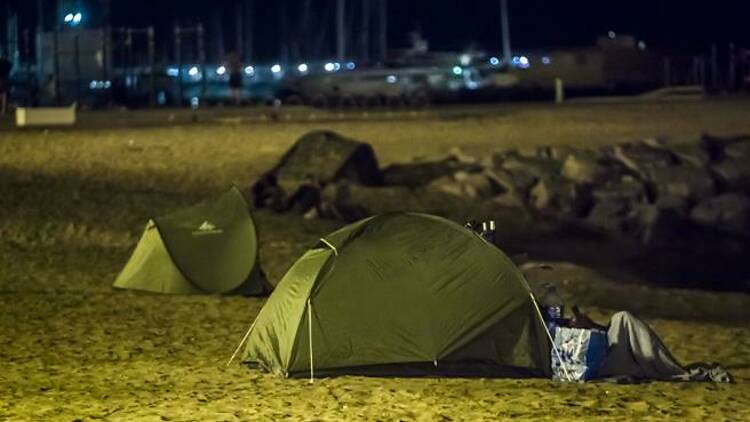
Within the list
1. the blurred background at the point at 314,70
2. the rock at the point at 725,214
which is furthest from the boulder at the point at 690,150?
the blurred background at the point at 314,70

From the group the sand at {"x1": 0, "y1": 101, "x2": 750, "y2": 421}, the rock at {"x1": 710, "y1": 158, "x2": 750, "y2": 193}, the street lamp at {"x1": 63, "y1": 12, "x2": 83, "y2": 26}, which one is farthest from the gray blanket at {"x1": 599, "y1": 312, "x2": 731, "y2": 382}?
the street lamp at {"x1": 63, "y1": 12, "x2": 83, "y2": 26}

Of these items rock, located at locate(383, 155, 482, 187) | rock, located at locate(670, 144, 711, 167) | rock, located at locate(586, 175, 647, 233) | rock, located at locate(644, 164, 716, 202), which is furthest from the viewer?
rock, located at locate(670, 144, 711, 167)

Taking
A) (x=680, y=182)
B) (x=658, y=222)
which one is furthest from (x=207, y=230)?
(x=680, y=182)

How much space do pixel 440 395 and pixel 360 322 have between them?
3.21 ft

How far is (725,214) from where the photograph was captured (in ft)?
91.1

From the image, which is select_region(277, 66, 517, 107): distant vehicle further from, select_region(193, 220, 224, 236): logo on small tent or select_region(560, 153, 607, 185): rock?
select_region(193, 220, 224, 236): logo on small tent

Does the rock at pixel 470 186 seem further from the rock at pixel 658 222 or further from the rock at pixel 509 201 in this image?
the rock at pixel 658 222

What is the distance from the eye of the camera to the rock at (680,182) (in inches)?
1156

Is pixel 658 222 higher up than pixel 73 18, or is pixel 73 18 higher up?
pixel 73 18

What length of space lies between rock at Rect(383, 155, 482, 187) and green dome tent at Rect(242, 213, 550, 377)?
16.2m

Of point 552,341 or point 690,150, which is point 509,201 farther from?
point 552,341

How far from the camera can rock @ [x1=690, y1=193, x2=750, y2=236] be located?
2720 cm

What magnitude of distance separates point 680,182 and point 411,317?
1940 centimetres

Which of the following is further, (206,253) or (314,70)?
(314,70)
